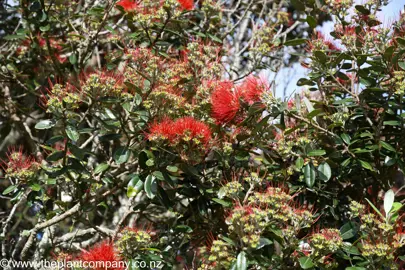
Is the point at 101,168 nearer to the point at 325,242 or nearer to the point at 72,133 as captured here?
the point at 72,133

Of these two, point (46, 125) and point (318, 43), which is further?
point (318, 43)

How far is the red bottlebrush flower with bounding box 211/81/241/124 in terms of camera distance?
3.30 metres

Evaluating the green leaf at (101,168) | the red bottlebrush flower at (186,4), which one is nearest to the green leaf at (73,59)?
the red bottlebrush flower at (186,4)

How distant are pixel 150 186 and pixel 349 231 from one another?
Result: 103cm

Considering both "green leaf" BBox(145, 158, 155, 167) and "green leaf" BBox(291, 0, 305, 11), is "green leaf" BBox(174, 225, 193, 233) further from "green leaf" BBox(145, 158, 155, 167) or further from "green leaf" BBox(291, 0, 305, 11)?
"green leaf" BBox(291, 0, 305, 11)

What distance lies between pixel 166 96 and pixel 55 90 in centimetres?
59

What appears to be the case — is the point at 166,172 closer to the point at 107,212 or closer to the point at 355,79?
the point at 355,79

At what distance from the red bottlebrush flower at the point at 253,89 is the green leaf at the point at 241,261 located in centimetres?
91

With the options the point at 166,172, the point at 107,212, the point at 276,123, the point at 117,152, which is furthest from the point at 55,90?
the point at 107,212

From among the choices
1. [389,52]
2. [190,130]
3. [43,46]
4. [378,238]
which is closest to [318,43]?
[389,52]

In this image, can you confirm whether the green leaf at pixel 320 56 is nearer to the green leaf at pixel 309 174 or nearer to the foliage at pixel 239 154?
the foliage at pixel 239 154

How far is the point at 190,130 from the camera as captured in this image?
3.00 m

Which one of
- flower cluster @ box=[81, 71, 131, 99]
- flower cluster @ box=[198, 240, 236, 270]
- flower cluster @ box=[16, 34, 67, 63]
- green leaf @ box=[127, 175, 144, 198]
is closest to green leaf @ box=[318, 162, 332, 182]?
flower cluster @ box=[198, 240, 236, 270]

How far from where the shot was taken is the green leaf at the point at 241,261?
2598 millimetres
